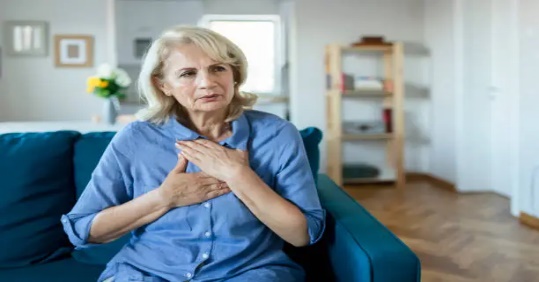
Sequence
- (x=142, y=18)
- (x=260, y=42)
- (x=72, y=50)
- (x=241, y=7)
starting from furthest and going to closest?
(x=260, y=42) → (x=241, y=7) → (x=142, y=18) → (x=72, y=50)

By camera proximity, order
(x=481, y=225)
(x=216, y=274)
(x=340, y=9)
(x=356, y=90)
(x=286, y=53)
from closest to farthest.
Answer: (x=216, y=274)
(x=481, y=225)
(x=356, y=90)
(x=340, y=9)
(x=286, y=53)

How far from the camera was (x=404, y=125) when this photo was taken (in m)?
5.77

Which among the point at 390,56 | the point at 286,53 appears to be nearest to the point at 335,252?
the point at 390,56

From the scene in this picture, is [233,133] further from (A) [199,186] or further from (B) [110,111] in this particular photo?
(B) [110,111]

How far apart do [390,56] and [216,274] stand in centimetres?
458

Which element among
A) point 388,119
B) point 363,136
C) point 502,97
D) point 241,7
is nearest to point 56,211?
point 363,136

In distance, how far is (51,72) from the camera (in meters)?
5.38

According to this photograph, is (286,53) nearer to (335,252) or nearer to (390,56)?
(390,56)

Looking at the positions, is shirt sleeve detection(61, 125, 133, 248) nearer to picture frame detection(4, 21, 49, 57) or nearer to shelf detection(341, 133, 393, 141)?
shelf detection(341, 133, 393, 141)

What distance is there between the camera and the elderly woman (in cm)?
130

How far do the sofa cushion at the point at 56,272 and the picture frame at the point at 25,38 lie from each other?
4265 mm

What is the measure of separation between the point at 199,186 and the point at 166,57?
348 millimetres

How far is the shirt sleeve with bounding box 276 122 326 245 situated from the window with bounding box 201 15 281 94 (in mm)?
5023

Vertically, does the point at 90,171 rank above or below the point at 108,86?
below
